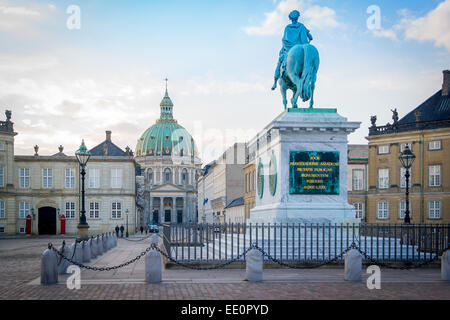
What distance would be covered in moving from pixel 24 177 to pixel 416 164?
4220 cm

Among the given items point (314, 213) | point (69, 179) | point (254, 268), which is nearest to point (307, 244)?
point (314, 213)

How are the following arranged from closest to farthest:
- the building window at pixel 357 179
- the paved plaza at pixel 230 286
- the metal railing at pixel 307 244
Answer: the paved plaza at pixel 230 286 < the metal railing at pixel 307 244 < the building window at pixel 357 179

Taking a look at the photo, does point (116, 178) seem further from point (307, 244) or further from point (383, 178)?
point (307, 244)

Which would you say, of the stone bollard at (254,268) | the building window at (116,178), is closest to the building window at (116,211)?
the building window at (116,178)

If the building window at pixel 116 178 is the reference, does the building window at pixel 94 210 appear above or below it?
below

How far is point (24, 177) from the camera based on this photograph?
6700 centimetres

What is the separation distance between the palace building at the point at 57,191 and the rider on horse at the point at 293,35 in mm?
46566

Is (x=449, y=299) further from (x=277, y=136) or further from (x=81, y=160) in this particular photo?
(x=81, y=160)

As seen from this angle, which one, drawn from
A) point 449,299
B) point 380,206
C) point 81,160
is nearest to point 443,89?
point 380,206

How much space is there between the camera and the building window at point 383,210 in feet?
201

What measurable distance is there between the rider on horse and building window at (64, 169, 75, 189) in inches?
1977

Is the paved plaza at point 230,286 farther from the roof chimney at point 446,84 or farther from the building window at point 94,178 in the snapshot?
the building window at point 94,178

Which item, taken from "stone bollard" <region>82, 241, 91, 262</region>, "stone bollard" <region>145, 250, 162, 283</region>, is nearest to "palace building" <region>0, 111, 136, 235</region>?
"stone bollard" <region>82, 241, 91, 262</region>
